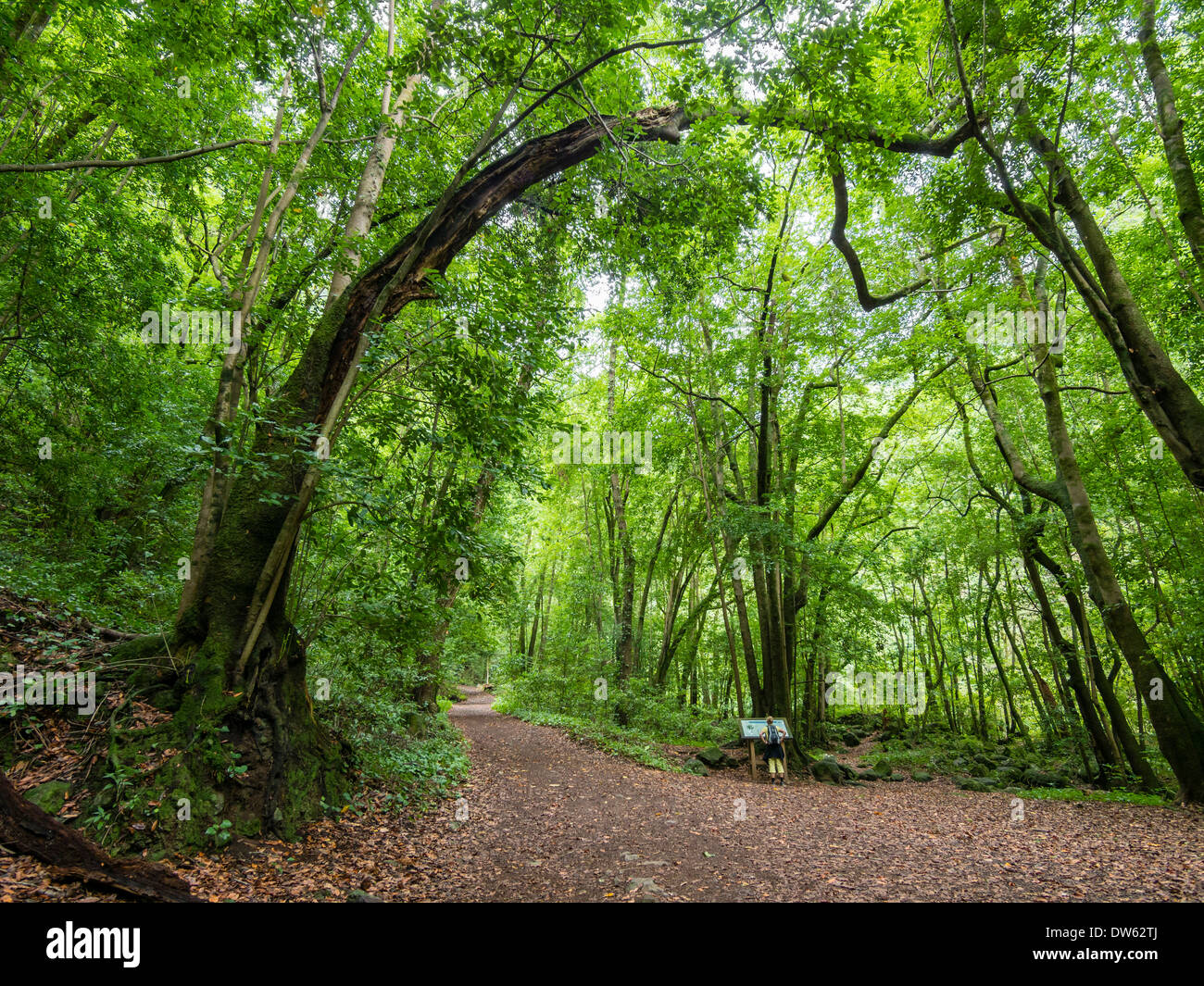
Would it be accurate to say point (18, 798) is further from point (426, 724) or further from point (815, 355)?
point (815, 355)

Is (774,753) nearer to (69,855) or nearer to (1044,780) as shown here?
(1044,780)

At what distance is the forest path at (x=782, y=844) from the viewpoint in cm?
414

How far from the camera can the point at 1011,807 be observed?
7.91 meters

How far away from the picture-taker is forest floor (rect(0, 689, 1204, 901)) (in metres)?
3.84

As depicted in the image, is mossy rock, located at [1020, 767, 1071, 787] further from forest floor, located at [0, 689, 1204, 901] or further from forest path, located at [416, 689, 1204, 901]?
forest floor, located at [0, 689, 1204, 901]

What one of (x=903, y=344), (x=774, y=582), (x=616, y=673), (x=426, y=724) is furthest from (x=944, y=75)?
(x=616, y=673)

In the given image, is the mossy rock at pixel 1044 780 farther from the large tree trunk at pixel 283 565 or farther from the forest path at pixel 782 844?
the large tree trunk at pixel 283 565

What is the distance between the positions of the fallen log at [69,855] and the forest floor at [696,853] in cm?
9

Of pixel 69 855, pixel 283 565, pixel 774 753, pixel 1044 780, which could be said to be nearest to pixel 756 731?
pixel 774 753

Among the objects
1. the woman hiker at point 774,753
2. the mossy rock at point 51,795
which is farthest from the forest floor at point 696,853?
the woman hiker at point 774,753

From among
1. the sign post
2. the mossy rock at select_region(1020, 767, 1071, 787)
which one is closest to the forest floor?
the sign post

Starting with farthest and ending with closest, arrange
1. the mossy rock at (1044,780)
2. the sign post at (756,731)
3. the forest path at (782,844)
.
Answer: the mossy rock at (1044,780) < the sign post at (756,731) < the forest path at (782,844)

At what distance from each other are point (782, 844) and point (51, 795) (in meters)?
6.37

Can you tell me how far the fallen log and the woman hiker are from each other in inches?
354
